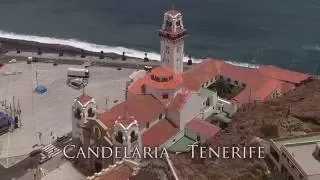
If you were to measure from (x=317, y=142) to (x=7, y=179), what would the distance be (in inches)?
1450

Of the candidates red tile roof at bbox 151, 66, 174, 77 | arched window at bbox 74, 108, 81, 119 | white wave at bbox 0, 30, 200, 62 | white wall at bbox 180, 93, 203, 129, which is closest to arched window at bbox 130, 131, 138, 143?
arched window at bbox 74, 108, 81, 119

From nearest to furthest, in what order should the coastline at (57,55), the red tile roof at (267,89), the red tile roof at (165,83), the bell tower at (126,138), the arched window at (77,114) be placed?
the bell tower at (126,138), the arched window at (77,114), the red tile roof at (165,83), the red tile roof at (267,89), the coastline at (57,55)

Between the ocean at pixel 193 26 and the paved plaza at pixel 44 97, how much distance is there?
18.3 metres

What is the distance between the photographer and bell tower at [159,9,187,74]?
7981 cm

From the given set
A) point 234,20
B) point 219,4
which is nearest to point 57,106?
point 234,20

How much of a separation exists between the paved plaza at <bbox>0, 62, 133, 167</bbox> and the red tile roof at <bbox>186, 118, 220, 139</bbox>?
59.5 ft

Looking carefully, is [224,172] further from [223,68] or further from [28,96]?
[28,96]

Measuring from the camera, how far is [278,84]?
85.8 metres

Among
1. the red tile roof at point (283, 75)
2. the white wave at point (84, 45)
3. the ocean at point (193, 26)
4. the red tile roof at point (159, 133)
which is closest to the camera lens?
the red tile roof at point (159, 133)

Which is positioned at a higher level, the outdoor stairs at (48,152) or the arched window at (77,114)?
the arched window at (77,114)

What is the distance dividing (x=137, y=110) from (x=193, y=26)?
200ft

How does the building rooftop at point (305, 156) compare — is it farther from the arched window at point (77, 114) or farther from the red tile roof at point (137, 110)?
the arched window at point (77, 114)

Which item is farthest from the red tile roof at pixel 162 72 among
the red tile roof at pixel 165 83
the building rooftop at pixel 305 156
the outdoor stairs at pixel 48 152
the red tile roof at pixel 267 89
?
the building rooftop at pixel 305 156

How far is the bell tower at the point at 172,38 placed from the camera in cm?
7981
